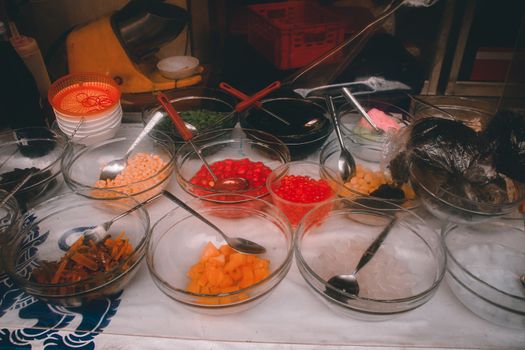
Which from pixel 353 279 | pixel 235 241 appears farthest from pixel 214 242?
pixel 353 279

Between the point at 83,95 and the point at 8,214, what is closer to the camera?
the point at 8,214

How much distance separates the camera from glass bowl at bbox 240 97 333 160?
1304 mm

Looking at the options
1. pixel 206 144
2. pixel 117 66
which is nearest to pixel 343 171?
pixel 206 144

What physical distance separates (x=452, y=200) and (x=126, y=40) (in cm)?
154

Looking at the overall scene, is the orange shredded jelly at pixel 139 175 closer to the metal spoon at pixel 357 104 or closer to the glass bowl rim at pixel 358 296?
the glass bowl rim at pixel 358 296

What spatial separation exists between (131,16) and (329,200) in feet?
4.30

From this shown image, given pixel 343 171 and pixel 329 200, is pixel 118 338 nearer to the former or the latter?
pixel 329 200

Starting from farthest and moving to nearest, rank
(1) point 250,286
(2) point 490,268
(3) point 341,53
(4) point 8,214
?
(3) point 341,53
(4) point 8,214
(2) point 490,268
(1) point 250,286

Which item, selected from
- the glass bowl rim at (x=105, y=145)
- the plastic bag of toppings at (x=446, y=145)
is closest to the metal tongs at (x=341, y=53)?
the glass bowl rim at (x=105, y=145)

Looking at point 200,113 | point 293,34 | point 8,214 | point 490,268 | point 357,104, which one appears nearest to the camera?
point 490,268

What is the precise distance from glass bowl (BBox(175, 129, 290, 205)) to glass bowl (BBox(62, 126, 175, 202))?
7cm

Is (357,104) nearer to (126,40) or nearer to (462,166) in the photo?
(462,166)

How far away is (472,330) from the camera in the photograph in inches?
33.0

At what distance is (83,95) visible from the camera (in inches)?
55.0
